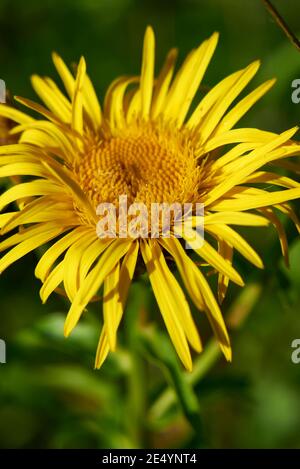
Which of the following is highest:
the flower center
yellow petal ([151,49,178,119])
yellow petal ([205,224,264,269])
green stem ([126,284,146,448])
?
yellow petal ([151,49,178,119])

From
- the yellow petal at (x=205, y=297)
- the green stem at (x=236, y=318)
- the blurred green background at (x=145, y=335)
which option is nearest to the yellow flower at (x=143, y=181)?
the yellow petal at (x=205, y=297)

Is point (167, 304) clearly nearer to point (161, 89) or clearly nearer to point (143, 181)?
point (143, 181)

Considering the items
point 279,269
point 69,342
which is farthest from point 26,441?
point 279,269

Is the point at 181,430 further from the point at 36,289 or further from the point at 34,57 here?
the point at 34,57

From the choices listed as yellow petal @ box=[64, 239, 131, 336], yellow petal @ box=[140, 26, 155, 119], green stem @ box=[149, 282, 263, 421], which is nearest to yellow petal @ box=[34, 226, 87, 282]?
yellow petal @ box=[64, 239, 131, 336]

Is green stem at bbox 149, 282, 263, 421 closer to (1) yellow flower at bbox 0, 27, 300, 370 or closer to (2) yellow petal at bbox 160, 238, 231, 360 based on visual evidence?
(1) yellow flower at bbox 0, 27, 300, 370

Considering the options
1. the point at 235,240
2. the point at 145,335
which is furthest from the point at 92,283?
the point at 145,335
